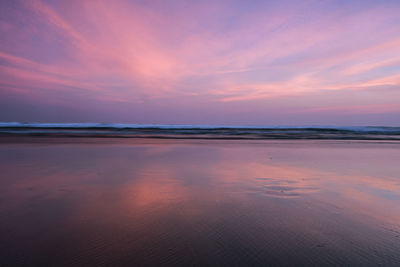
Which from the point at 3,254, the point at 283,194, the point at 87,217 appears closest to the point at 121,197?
the point at 87,217

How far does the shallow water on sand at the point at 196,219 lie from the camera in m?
1.63

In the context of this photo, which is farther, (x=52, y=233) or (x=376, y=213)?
(x=376, y=213)

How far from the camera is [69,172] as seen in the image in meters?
4.17

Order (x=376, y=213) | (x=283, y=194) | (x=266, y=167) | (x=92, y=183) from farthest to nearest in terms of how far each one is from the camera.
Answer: (x=266, y=167) < (x=92, y=183) < (x=283, y=194) < (x=376, y=213)

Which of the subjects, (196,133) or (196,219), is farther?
(196,133)

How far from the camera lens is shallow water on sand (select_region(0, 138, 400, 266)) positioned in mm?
1627

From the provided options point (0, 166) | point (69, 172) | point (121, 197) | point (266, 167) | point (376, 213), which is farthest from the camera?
point (266, 167)

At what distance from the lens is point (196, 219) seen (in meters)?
2.25

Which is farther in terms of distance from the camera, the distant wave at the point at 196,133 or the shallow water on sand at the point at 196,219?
the distant wave at the point at 196,133

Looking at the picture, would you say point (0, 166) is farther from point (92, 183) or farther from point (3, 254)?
point (3, 254)

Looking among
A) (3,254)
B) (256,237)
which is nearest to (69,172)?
(3,254)

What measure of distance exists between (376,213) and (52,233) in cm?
318

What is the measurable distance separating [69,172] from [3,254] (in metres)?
2.80

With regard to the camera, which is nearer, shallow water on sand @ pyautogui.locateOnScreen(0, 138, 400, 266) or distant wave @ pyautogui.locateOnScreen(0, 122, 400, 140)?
shallow water on sand @ pyautogui.locateOnScreen(0, 138, 400, 266)
